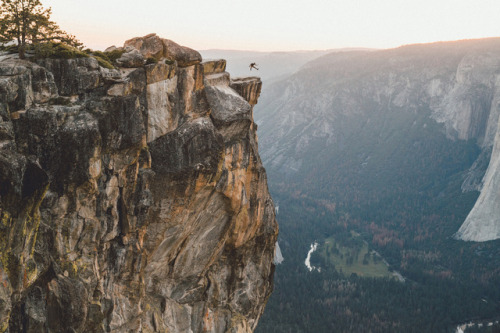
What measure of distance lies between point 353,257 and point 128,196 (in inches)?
6116

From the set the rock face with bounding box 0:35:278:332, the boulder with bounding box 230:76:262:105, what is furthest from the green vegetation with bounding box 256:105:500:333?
the boulder with bounding box 230:76:262:105

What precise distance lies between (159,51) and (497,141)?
18168 centimetres

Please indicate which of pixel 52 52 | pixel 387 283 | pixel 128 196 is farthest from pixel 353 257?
pixel 52 52

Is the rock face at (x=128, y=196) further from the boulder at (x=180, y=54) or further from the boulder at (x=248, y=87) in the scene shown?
the boulder at (x=248, y=87)

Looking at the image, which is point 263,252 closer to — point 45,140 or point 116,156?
point 116,156

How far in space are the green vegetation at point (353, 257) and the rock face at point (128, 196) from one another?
129 metres

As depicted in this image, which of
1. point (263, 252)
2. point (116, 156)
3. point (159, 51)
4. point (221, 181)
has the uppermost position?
point (159, 51)

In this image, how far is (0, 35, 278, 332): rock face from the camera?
20.4 m

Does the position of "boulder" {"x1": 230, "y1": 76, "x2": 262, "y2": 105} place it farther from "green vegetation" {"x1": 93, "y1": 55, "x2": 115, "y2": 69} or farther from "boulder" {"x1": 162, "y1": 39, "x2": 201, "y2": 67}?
"green vegetation" {"x1": 93, "y1": 55, "x2": 115, "y2": 69}

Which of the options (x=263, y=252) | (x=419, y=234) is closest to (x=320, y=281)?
(x=419, y=234)

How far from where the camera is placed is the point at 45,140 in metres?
20.8

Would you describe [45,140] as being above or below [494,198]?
above

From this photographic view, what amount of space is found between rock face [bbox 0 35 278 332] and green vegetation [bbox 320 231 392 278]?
129m

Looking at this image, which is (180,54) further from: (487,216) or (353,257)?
Result: (487,216)
